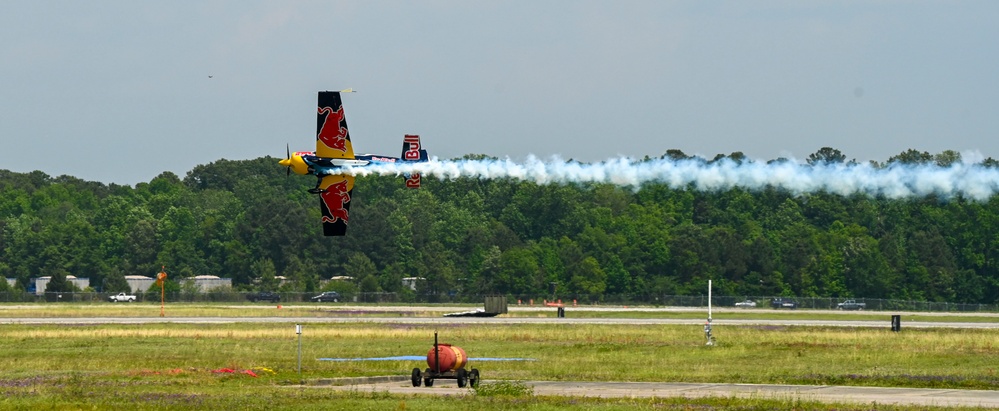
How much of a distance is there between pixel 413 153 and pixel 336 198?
4720mm

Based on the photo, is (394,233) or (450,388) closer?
(450,388)

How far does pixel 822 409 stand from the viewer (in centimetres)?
3525

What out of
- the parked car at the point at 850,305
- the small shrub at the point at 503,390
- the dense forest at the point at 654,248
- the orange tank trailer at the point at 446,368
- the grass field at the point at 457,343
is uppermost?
the dense forest at the point at 654,248

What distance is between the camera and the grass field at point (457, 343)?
Answer: 3831cm

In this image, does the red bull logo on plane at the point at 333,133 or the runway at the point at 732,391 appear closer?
the runway at the point at 732,391

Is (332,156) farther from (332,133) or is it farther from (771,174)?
(771,174)

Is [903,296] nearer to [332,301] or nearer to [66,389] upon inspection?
[332,301]

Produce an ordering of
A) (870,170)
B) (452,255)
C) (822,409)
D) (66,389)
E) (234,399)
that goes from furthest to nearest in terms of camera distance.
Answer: (452,255) < (870,170) < (66,389) < (234,399) < (822,409)

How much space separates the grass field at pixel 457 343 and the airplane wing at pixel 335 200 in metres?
6.13

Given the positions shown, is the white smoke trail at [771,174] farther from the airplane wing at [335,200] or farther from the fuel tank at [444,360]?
the fuel tank at [444,360]

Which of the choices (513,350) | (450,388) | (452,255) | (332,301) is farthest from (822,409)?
(452,255)

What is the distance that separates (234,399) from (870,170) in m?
30.6

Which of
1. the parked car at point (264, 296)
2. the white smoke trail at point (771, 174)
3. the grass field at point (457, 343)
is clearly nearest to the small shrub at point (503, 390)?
the grass field at point (457, 343)

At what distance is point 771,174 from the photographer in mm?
56938
